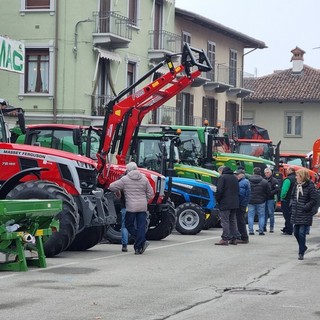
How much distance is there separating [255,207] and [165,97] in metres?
4.54

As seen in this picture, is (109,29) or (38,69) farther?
(109,29)

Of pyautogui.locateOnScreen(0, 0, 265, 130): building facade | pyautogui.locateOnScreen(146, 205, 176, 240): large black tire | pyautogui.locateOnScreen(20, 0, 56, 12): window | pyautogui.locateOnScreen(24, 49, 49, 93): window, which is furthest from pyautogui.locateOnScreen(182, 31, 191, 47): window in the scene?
pyautogui.locateOnScreen(146, 205, 176, 240): large black tire

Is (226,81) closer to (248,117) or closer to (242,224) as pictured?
(248,117)

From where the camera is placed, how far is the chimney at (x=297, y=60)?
73000mm

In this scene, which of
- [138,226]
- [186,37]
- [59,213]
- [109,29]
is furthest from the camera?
[186,37]

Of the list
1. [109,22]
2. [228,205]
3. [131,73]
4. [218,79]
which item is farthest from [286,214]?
[218,79]

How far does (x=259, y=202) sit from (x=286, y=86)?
44.7 metres

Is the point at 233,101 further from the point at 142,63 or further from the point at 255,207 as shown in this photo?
the point at 255,207

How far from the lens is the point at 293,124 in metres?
69.2

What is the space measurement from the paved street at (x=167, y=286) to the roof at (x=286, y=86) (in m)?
48.5

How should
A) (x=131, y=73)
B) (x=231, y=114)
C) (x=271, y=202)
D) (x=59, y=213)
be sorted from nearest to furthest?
(x=59, y=213) → (x=271, y=202) → (x=131, y=73) → (x=231, y=114)

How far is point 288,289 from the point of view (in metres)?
14.4

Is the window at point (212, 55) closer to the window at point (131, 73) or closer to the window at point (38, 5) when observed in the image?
the window at point (131, 73)

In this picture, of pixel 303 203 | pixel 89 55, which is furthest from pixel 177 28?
pixel 303 203
